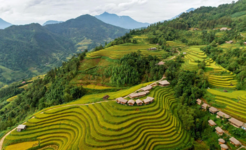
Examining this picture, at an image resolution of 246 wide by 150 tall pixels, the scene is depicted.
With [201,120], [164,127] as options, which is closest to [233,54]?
[201,120]

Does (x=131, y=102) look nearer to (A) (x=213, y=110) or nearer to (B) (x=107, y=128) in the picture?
(B) (x=107, y=128)

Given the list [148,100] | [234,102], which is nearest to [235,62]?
[234,102]

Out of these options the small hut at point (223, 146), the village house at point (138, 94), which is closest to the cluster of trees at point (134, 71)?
the village house at point (138, 94)

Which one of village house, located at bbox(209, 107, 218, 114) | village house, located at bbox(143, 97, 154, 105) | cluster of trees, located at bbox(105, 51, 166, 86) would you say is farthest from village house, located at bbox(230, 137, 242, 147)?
cluster of trees, located at bbox(105, 51, 166, 86)

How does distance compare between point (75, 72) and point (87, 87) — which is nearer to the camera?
point (87, 87)

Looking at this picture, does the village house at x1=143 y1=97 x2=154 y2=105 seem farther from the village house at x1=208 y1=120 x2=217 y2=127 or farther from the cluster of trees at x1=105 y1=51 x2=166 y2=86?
the cluster of trees at x1=105 y1=51 x2=166 y2=86

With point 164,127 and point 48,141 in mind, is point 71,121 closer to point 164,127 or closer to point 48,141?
point 48,141
